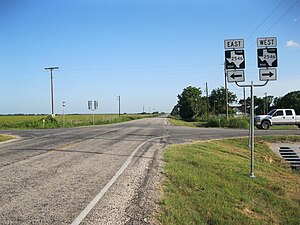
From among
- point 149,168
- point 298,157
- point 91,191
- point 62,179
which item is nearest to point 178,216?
point 91,191

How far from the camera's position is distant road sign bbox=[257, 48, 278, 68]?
941 cm

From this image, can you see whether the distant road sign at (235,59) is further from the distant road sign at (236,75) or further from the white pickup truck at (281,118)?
the white pickup truck at (281,118)

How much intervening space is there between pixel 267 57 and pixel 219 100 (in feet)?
295

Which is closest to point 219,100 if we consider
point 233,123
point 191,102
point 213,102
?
point 213,102

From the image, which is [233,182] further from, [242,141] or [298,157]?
[242,141]

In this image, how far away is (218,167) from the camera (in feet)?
36.4

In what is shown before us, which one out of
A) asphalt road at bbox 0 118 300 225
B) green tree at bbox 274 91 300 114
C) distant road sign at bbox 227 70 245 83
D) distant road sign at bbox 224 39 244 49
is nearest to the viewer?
asphalt road at bbox 0 118 300 225

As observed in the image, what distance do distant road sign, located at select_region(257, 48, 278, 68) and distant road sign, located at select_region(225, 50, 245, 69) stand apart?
48 centimetres

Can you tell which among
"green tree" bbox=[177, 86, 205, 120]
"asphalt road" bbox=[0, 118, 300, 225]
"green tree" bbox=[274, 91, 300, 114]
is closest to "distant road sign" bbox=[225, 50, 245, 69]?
"asphalt road" bbox=[0, 118, 300, 225]

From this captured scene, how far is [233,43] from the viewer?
9.71 meters

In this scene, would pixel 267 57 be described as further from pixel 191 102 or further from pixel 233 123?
pixel 191 102

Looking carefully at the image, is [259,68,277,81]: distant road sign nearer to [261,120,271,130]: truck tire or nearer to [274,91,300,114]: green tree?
[261,120,271,130]: truck tire

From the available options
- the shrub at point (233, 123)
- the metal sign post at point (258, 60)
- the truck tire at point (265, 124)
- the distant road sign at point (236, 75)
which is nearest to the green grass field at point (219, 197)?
the metal sign post at point (258, 60)

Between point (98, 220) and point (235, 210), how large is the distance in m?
2.87
